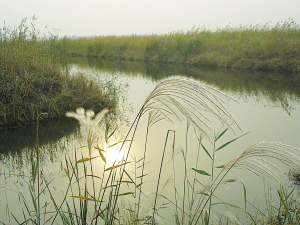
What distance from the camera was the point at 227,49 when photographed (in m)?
11.5

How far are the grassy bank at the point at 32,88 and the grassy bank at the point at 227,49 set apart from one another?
5.95ft

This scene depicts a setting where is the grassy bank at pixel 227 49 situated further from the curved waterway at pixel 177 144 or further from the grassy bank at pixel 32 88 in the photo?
the curved waterway at pixel 177 144

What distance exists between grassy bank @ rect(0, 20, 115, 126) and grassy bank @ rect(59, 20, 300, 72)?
181cm

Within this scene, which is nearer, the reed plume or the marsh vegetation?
the reed plume

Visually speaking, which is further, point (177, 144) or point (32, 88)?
point (32, 88)

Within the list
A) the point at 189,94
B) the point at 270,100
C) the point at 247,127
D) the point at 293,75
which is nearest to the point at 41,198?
the point at 189,94

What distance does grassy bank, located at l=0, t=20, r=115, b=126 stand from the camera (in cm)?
398

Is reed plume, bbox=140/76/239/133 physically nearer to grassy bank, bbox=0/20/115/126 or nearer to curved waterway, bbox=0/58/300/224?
curved waterway, bbox=0/58/300/224

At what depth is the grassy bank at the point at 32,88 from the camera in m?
3.98

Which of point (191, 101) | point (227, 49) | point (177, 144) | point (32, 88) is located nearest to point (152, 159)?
point (177, 144)

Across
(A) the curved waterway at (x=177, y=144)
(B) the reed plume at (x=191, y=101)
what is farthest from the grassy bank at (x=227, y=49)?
(B) the reed plume at (x=191, y=101)

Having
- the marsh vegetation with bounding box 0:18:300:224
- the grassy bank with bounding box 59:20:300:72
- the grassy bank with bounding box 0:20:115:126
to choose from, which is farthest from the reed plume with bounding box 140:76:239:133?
the grassy bank with bounding box 59:20:300:72

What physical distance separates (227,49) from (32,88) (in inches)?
363

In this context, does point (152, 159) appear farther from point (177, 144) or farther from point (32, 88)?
point (32, 88)
